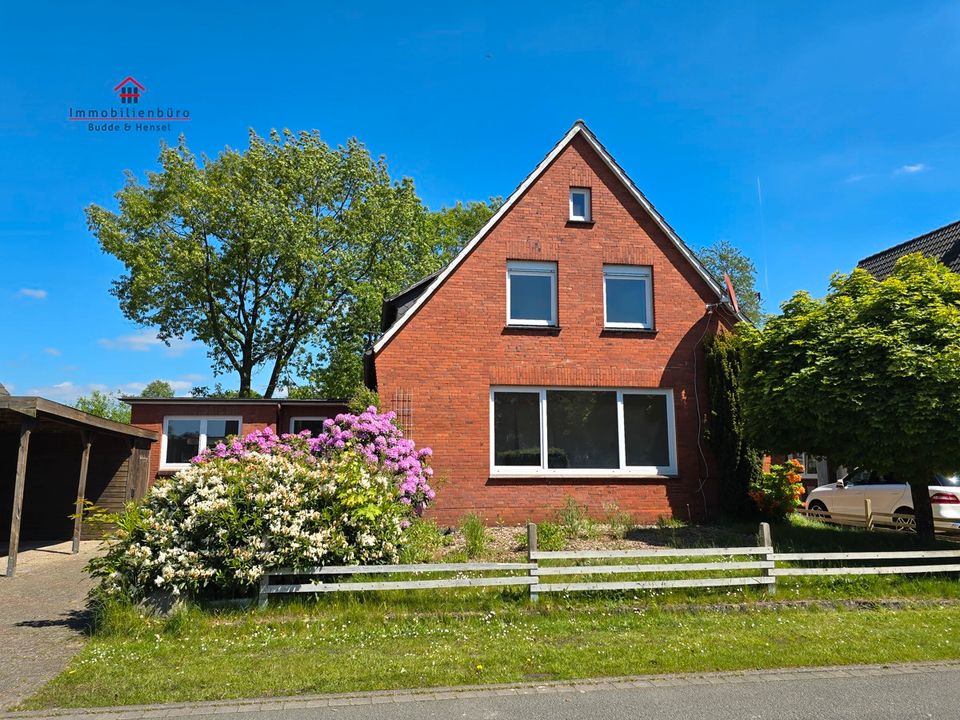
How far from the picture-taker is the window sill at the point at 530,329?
49.6 ft

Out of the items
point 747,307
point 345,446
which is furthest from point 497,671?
point 747,307

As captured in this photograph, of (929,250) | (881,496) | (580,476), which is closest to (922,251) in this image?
(929,250)

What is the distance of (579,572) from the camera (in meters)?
8.47

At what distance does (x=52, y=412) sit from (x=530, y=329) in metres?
9.23

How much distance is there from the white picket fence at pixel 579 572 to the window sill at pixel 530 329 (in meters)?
6.40

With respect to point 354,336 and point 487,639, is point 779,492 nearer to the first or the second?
point 487,639

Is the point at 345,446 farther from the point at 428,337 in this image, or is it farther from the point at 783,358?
the point at 783,358

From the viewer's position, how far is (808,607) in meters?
8.62

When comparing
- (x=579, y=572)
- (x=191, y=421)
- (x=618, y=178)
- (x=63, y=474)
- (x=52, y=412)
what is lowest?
(x=579, y=572)

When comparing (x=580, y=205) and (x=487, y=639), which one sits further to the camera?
(x=580, y=205)

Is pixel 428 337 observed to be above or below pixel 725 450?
above

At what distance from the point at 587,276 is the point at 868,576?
27.7 ft

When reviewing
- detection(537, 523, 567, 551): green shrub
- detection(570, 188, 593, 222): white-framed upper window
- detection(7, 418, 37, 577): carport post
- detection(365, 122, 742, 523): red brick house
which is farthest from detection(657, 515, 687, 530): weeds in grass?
detection(7, 418, 37, 577): carport post

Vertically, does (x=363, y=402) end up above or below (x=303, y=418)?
below
